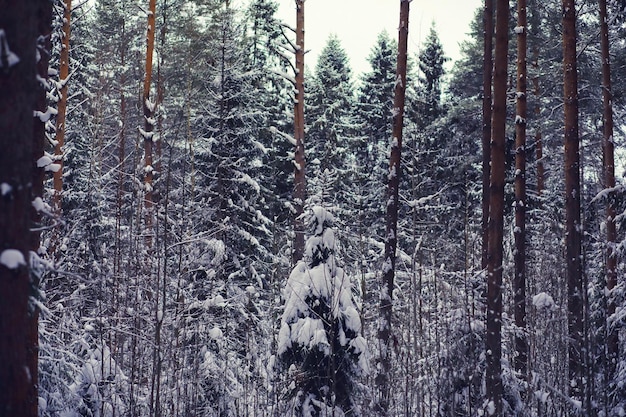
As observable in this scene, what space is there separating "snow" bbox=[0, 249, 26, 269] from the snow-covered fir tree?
17.2ft

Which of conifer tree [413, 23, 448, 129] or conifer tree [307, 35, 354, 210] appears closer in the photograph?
conifer tree [307, 35, 354, 210]

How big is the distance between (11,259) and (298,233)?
10.5m

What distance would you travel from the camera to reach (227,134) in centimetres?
1795

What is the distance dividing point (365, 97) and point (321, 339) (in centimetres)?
2656

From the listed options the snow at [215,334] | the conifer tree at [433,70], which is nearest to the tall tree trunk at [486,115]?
the snow at [215,334]

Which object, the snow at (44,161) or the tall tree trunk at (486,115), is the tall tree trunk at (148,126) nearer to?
the tall tree trunk at (486,115)

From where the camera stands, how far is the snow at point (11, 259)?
10.5ft

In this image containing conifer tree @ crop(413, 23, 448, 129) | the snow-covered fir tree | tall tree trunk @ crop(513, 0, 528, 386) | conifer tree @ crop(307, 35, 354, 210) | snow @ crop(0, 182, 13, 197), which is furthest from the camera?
conifer tree @ crop(413, 23, 448, 129)

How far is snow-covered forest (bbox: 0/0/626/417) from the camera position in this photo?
655 centimetres

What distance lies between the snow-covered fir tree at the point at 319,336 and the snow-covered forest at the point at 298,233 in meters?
0.04

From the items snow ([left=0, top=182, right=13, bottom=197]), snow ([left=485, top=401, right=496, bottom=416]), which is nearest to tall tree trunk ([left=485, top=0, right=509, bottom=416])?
snow ([left=485, top=401, right=496, bottom=416])

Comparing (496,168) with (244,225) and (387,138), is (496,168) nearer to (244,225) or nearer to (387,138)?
(244,225)

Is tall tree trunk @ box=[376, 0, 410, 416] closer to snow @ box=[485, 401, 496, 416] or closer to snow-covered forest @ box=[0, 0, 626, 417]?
snow-covered forest @ box=[0, 0, 626, 417]

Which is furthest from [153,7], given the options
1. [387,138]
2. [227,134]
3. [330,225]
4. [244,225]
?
[387,138]
